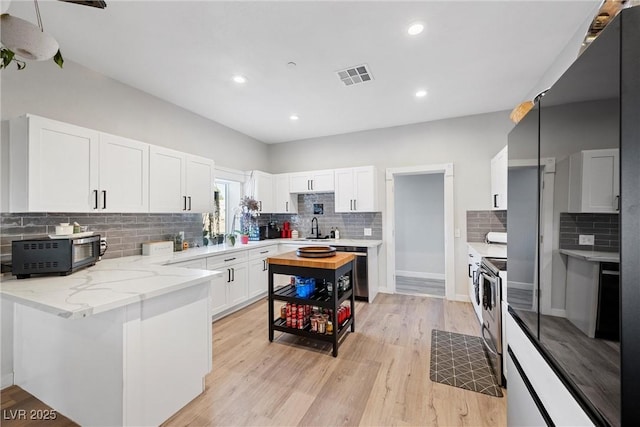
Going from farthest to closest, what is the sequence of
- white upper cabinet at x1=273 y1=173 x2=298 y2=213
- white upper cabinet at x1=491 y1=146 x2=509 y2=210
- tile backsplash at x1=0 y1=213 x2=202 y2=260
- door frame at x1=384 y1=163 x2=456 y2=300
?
1. white upper cabinet at x1=273 y1=173 x2=298 y2=213
2. door frame at x1=384 y1=163 x2=456 y2=300
3. white upper cabinet at x1=491 y1=146 x2=509 y2=210
4. tile backsplash at x1=0 y1=213 x2=202 y2=260

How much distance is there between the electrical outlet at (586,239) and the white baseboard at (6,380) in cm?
380

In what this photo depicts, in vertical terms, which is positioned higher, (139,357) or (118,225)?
(118,225)

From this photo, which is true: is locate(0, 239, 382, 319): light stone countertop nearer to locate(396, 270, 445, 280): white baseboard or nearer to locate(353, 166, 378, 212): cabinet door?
locate(353, 166, 378, 212): cabinet door

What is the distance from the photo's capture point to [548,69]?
9.19 ft

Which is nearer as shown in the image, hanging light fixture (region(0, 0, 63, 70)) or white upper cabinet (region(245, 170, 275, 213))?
hanging light fixture (region(0, 0, 63, 70))

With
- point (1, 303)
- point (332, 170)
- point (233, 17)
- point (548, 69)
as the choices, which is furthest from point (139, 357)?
point (548, 69)

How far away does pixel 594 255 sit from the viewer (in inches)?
25.6

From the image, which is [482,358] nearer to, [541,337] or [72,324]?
[541,337]

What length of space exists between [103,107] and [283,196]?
119 inches

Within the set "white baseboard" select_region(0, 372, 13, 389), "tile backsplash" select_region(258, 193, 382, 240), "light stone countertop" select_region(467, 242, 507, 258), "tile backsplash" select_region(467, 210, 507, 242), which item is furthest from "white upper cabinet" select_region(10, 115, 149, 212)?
"tile backsplash" select_region(467, 210, 507, 242)

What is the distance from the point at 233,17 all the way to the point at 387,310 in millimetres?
3855

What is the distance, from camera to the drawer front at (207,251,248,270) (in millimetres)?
3373

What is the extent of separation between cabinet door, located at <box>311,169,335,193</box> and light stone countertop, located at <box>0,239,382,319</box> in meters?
3.07

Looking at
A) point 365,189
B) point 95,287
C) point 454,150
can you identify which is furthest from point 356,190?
point 95,287
